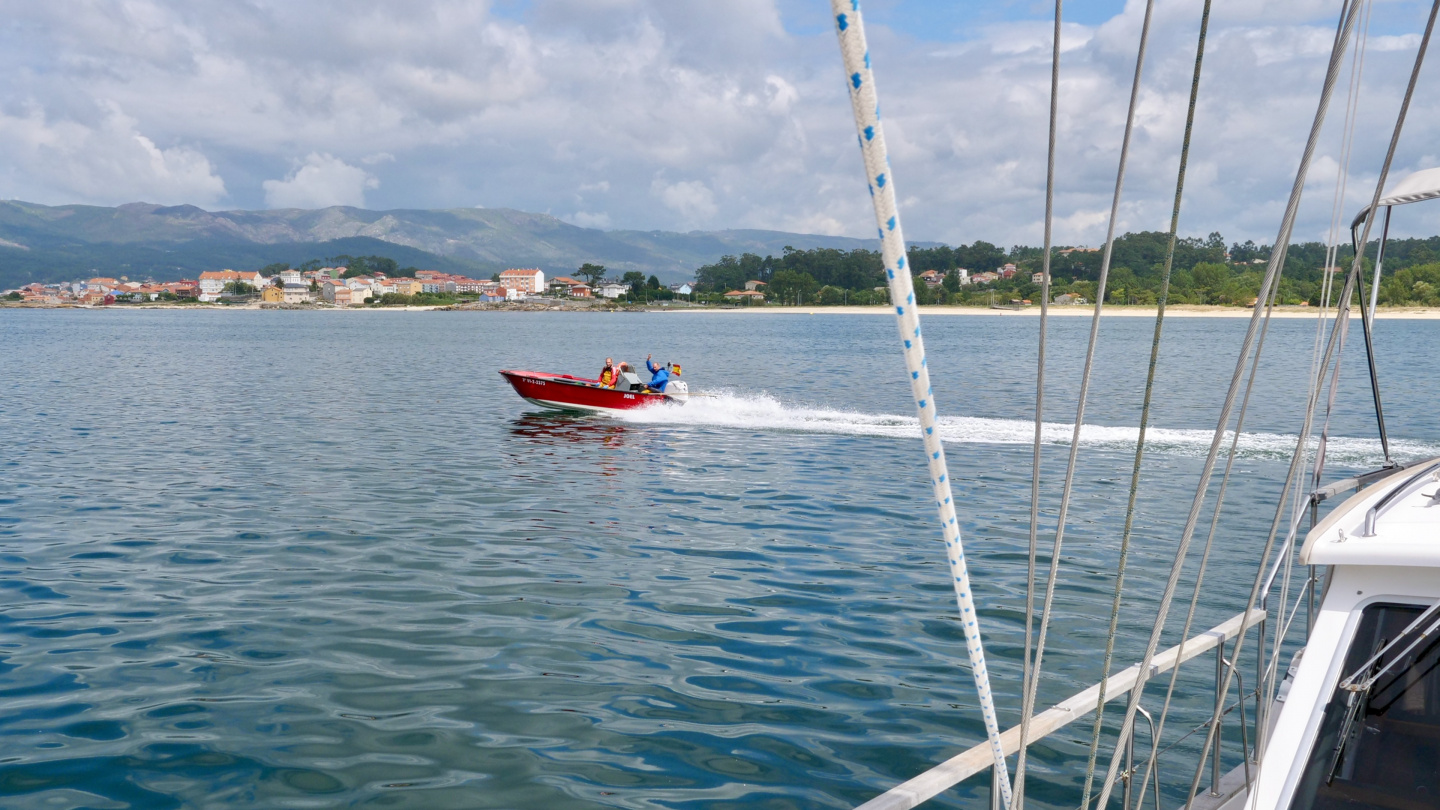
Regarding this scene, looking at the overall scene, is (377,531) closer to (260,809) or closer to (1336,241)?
(260,809)

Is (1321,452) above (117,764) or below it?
above

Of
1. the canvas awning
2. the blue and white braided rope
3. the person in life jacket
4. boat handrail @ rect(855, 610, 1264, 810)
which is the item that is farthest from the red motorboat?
the blue and white braided rope

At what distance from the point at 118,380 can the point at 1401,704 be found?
43057mm

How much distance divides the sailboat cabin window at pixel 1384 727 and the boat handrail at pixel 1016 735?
1.64ft

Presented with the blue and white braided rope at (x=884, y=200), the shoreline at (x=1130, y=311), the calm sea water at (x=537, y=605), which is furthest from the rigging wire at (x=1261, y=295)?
the shoreline at (x=1130, y=311)

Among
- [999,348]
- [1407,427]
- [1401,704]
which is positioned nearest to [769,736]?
[1401,704]

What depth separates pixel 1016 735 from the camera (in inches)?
178

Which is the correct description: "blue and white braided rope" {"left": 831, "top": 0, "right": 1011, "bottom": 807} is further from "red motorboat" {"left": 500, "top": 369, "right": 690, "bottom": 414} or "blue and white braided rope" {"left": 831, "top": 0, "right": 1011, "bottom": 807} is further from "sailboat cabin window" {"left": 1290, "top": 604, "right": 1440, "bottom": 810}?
"red motorboat" {"left": 500, "top": 369, "right": 690, "bottom": 414}

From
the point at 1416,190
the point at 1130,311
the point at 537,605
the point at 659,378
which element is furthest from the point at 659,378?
the point at 1130,311

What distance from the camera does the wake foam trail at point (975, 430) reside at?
70.1ft

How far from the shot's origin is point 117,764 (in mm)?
6676

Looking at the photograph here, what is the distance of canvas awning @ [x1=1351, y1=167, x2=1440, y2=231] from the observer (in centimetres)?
735

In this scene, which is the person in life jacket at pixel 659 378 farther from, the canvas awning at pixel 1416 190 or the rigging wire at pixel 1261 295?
the rigging wire at pixel 1261 295

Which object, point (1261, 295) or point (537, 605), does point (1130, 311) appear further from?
point (1261, 295)
